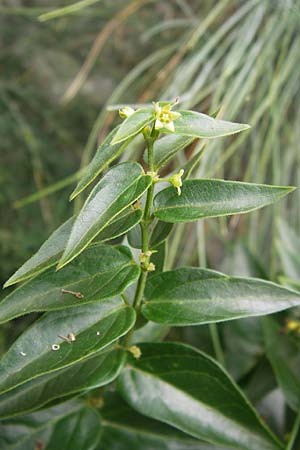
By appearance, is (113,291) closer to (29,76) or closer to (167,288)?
(167,288)

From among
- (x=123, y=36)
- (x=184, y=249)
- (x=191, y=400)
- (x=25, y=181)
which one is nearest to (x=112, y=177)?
(x=191, y=400)

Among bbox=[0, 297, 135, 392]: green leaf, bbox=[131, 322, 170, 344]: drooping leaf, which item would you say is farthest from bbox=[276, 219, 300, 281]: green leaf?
bbox=[0, 297, 135, 392]: green leaf

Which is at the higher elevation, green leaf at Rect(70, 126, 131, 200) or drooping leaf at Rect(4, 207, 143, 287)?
green leaf at Rect(70, 126, 131, 200)

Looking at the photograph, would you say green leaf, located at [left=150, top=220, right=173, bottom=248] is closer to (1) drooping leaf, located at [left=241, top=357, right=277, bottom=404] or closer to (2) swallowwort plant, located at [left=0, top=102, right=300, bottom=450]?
(2) swallowwort plant, located at [left=0, top=102, right=300, bottom=450]

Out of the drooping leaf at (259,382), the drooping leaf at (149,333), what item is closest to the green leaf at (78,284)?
the drooping leaf at (149,333)

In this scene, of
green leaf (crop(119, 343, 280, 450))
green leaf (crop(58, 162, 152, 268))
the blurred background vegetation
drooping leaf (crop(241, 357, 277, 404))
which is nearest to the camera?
green leaf (crop(58, 162, 152, 268))

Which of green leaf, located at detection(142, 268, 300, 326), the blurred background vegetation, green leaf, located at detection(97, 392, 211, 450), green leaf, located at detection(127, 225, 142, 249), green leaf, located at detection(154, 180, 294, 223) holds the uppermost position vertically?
the blurred background vegetation

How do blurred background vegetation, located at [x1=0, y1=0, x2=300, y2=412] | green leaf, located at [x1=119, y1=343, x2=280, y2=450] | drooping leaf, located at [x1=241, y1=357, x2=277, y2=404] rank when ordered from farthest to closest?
1. blurred background vegetation, located at [x1=0, y1=0, x2=300, y2=412]
2. drooping leaf, located at [x1=241, y1=357, x2=277, y2=404]
3. green leaf, located at [x1=119, y1=343, x2=280, y2=450]

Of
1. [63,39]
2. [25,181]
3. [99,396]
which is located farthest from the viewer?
[63,39]
